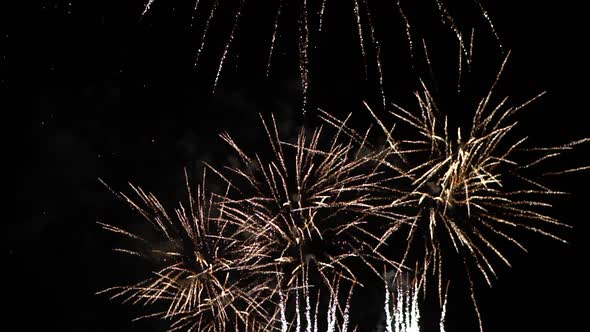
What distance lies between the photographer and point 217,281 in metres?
10.7

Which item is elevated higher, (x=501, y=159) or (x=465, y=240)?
(x=501, y=159)

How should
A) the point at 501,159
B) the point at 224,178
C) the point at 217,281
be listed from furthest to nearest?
the point at 217,281, the point at 224,178, the point at 501,159

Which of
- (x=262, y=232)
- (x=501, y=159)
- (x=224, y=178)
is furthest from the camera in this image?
(x=262, y=232)

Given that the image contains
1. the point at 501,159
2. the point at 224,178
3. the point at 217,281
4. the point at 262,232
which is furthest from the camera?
the point at 217,281

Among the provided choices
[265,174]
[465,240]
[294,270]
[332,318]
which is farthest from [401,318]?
[265,174]

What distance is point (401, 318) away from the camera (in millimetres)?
10820

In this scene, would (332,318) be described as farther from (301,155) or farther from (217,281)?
(301,155)

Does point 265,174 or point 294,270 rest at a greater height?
point 265,174

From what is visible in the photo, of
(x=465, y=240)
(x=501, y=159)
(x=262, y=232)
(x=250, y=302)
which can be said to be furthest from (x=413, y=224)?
(x=250, y=302)

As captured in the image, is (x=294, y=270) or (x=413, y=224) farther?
(x=294, y=270)

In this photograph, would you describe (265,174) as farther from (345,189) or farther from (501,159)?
(501,159)

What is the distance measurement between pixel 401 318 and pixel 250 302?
7.97ft

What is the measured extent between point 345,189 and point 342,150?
556 mm

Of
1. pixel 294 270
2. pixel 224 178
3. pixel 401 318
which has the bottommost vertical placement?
pixel 401 318
